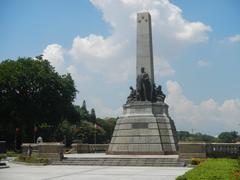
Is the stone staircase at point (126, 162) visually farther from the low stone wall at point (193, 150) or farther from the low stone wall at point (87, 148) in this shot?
the low stone wall at point (87, 148)

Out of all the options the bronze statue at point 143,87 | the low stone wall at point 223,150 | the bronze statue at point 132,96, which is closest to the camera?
the low stone wall at point 223,150

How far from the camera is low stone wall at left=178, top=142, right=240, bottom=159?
2561 centimetres

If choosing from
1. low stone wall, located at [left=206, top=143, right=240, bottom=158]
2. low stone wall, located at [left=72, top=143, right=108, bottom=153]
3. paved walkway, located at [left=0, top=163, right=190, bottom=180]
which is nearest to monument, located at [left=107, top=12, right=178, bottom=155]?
low stone wall, located at [left=206, top=143, right=240, bottom=158]

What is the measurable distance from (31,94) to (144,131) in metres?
20.1

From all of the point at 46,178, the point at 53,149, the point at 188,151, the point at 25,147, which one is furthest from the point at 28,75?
the point at 46,178

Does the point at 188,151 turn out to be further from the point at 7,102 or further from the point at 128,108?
the point at 7,102

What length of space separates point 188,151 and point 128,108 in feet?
26.6

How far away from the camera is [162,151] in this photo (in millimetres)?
29422

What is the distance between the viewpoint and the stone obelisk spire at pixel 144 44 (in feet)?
108

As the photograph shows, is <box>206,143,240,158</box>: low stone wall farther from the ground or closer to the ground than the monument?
closer to the ground

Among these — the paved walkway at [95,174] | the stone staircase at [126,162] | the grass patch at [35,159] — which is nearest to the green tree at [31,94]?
the grass patch at [35,159]

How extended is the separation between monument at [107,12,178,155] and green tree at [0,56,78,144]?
53.8 feet

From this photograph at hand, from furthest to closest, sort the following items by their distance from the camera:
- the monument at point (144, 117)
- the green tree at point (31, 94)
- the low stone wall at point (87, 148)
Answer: the green tree at point (31, 94)
the low stone wall at point (87, 148)
the monument at point (144, 117)

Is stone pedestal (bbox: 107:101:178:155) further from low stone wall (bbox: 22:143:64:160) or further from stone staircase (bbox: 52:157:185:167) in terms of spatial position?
low stone wall (bbox: 22:143:64:160)
